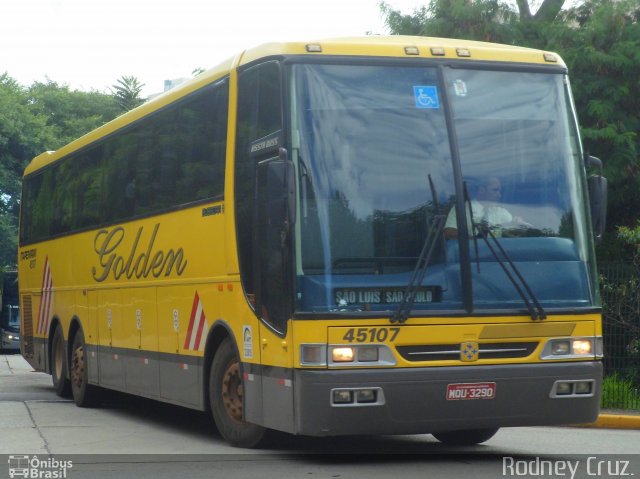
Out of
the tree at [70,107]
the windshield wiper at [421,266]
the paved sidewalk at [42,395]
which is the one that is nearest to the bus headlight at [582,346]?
the windshield wiper at [421,266]

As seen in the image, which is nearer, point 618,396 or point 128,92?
point 618,396

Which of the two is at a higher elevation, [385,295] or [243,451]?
[385,295]

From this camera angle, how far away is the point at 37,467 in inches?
398

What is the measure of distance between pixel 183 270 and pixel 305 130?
3267 millimetres

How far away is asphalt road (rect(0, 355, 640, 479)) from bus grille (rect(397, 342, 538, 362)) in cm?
89

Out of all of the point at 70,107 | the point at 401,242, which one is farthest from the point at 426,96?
the point at 70,107

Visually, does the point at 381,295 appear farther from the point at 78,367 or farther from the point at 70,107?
the point at 70,107

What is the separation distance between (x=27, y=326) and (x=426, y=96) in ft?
40.7

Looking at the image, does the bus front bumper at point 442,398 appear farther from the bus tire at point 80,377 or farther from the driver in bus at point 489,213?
the bus tire at point 80,377

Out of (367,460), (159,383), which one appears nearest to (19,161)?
(159,383)

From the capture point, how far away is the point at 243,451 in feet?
36.7

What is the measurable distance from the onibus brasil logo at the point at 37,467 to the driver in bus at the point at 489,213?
142 inches

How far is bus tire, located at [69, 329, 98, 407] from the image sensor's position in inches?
666

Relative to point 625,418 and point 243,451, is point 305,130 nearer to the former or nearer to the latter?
point 243,451
